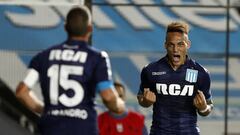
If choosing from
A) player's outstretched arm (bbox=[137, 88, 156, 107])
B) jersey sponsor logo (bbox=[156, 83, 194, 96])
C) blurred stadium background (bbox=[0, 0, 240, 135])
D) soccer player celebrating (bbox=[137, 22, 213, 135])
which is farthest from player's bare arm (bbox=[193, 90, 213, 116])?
blurred stadium background (bbox=[0, 0, 240, 135])

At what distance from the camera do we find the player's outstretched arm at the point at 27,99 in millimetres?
5777

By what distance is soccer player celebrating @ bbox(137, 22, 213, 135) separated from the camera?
7.37 metres

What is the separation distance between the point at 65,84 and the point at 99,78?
0.24 m

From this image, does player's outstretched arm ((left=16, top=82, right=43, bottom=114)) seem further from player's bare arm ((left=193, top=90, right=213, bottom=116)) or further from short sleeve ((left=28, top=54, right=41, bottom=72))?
player's bare arm ((left=193, top=90, right=213, bottom=116))

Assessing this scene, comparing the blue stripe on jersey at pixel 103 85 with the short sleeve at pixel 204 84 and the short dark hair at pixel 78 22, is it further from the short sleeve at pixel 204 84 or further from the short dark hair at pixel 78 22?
the short sleeve at pixel 204 84

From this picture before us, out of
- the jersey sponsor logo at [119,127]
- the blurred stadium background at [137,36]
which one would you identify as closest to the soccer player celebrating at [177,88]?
the jersey sponsor logo at [119,127]

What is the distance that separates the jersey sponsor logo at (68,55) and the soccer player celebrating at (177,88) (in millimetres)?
1666

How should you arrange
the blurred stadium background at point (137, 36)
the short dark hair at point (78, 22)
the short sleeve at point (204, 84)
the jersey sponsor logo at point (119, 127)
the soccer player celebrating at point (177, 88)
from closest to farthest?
the short dark hair at point (78, 22)
the soccer player celebrating at point (177, 88)
the short sleeve at point (204, 84)
the jersey sponsor logo at point (119, 127)
the blurred stadium background at point (137, 36)

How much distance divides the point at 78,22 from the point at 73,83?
409mm

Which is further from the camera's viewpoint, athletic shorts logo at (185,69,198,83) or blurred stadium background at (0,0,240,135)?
blurred stadium background at (0,0,240,135)

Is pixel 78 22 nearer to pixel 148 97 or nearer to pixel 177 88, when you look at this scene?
pixel 148 97

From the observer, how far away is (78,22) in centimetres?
566

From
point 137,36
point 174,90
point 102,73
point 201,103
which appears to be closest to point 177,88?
point 174,90

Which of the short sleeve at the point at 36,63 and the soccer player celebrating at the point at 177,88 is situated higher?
the short sleeve at the point at 36,63
